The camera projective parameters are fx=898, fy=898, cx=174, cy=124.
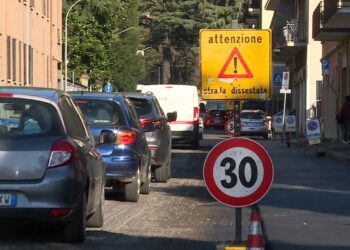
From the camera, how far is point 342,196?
1510 centimetres

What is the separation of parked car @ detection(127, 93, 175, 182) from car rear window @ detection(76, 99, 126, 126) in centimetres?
292

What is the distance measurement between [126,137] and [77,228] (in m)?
4.00

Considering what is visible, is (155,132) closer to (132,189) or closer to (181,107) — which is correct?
(132,189)

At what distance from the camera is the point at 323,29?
33.4 metres

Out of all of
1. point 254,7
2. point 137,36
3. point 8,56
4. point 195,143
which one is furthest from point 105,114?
point 137,36

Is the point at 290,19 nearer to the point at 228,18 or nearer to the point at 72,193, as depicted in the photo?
the point at 228,18

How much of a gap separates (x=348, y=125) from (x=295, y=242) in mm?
21782

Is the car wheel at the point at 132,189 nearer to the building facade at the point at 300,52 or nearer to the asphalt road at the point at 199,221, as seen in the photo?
the asphalt road at the point at 199,221

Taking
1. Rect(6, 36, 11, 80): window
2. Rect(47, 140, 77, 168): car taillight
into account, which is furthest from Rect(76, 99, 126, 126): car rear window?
Rect(6, 36, 11, 80): window

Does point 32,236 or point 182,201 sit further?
point 182,201

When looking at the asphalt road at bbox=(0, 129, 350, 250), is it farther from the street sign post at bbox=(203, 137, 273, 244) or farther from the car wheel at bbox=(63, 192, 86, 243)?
the street sign post at bbox=(203, 137, 273, 244)

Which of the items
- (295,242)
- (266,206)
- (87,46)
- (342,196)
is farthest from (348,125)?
(87,46)

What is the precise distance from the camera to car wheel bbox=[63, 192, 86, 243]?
9312 millimetres

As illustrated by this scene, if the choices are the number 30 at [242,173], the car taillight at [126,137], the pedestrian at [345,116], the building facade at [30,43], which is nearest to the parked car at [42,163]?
the number 30 at [242,173]
